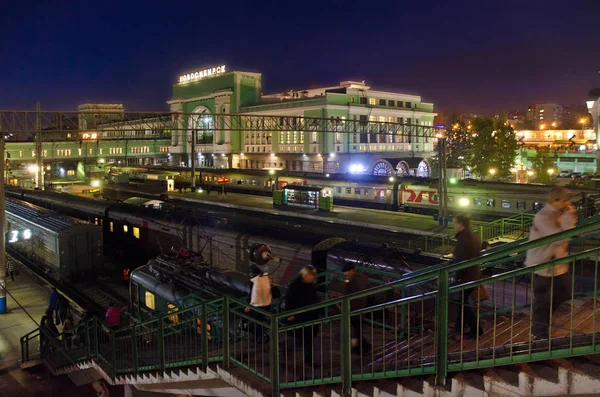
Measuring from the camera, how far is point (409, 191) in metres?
30.3

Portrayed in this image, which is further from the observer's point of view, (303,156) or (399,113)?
(399,113)

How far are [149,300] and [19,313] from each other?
248 inches

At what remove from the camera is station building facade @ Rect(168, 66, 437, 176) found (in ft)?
181

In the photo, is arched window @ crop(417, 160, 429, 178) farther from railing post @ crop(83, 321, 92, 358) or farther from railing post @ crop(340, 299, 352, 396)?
railing post @ crop(340, 299, 352, 396)

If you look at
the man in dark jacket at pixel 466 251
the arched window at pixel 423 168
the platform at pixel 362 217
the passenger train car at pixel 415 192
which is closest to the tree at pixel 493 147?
the arched window at pixel 423 168

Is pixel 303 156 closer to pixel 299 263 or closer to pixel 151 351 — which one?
pixel 299 263

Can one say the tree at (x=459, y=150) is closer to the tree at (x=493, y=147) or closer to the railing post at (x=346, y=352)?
the tree at (x=493, y=147)

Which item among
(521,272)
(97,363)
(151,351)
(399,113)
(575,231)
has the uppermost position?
(399,113)

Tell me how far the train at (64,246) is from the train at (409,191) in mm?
17392

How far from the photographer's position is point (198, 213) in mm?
21688

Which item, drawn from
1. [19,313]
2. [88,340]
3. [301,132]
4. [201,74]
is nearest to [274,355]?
[88,340]

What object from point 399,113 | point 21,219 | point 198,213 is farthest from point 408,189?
point 399,113

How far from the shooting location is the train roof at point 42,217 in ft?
65.8

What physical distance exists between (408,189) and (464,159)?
23.8 meters
